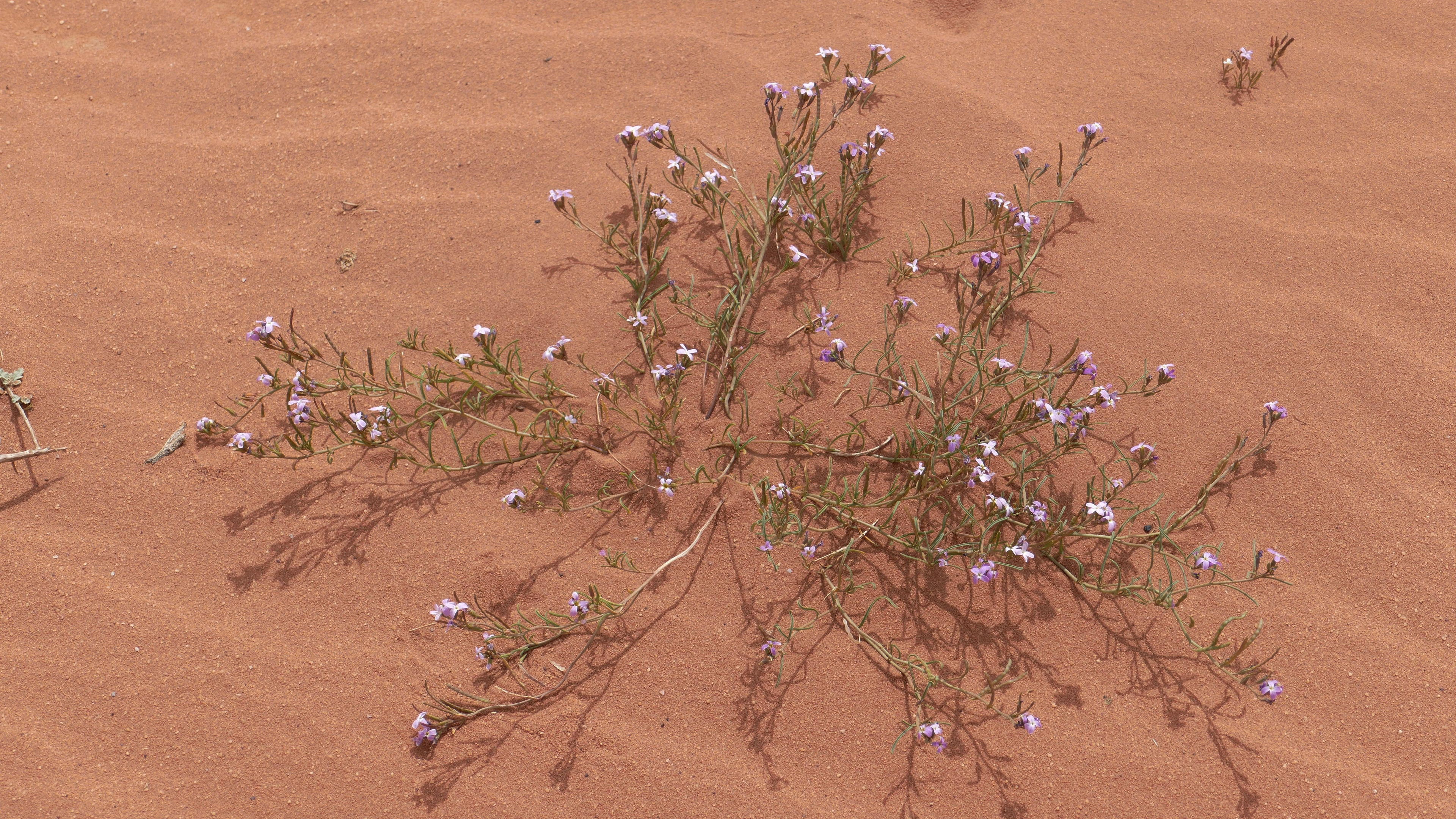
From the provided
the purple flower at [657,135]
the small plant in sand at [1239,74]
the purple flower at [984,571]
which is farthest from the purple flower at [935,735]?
the small plant in sand at [1239,74]

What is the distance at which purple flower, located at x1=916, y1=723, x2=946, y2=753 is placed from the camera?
2.01 metres

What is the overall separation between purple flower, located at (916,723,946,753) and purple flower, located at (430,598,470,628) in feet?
3.97

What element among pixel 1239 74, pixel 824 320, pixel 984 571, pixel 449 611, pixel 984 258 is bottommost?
pixel 449 611

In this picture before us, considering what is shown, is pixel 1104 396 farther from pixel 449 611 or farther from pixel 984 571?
pixel 449 611

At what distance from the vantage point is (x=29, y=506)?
2441 mm

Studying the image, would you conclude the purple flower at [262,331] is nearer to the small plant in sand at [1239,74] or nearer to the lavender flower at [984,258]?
the lavender flower at [984,258]

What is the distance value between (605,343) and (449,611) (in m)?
0.98

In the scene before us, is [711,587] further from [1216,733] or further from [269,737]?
[1216,733]

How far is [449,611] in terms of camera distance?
2.17m

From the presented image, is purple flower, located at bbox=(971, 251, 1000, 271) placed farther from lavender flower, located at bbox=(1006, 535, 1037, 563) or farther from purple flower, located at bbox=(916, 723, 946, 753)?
purple flower, located at bbox=(916, 723, 946, 753)

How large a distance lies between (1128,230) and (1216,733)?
1.65 meters

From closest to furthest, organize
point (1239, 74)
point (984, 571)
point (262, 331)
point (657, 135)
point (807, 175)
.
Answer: point (984, 571) → point (262, 331) → point (807, 175) → point (657, 135) → point (1239, 74)

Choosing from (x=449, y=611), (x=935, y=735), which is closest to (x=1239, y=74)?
(x=935, y=735)

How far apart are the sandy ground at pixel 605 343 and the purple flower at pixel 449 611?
8cm
